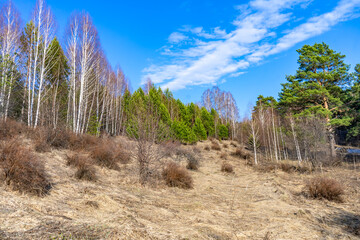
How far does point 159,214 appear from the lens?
4.51 meters

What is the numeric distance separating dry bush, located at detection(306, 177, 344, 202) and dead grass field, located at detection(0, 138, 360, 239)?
249 millimetres

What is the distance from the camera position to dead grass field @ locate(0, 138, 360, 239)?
2936 mm

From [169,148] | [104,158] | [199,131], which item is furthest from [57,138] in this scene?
[199,131]

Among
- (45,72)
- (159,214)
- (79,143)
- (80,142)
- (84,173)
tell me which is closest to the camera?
(159,214)

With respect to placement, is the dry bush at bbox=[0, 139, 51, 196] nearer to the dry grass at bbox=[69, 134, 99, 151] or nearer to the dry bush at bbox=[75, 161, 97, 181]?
the dry bush at bbox=[75, 161, 97, 181]

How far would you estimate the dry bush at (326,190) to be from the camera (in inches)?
256

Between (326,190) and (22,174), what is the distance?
28.2 feet

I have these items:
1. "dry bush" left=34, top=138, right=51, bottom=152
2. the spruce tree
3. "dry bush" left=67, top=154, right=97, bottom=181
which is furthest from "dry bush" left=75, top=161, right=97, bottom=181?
the spruce tree

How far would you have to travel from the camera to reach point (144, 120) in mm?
7508

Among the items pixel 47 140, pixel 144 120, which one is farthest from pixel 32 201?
pixel 47 140

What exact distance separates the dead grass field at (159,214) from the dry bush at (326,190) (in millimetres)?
249

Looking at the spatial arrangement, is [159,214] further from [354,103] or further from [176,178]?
[354,103]

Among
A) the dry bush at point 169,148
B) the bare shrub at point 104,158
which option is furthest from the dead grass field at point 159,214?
the dry bush at point 169,148

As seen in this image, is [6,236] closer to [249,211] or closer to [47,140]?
[249,211]
